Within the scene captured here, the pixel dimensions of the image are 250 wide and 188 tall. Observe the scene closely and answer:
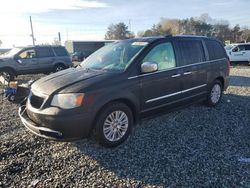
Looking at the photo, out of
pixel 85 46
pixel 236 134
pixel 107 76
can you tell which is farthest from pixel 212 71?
pixel 85 46

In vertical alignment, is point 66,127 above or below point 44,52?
below

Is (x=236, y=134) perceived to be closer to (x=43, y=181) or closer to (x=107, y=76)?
(x=107, y=76)

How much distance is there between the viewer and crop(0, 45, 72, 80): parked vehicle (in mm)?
13094

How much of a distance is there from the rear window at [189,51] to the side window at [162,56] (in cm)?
21

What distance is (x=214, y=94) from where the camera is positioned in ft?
21.4

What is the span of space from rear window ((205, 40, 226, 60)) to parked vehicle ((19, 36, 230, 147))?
0.83 feet

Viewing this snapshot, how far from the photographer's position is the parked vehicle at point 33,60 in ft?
43.0

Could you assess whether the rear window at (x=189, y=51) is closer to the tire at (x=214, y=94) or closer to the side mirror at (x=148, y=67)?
the tire at (x=214, y=94)

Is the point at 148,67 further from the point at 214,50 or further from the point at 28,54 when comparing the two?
the point at 28,54

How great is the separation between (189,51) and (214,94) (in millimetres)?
1549

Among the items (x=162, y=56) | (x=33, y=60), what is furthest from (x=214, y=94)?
(x=33, y=60)

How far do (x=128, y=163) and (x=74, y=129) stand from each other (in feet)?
3.09

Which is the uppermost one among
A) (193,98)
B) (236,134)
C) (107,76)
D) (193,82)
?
(107,76)

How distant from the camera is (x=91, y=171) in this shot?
11.8 feet
